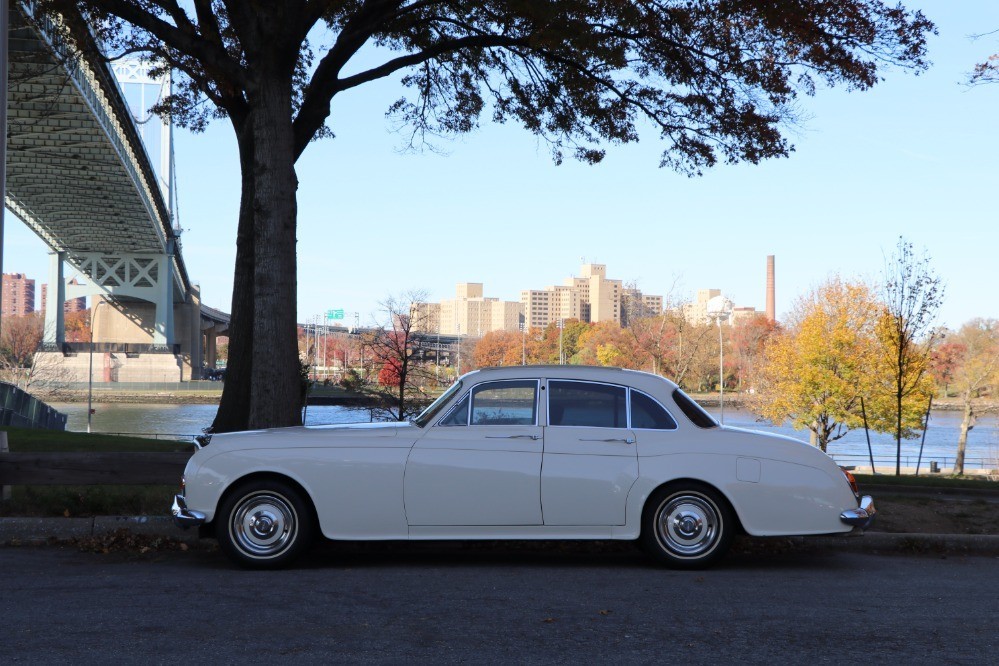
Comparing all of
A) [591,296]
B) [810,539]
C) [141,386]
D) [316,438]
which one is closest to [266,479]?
[316,438]

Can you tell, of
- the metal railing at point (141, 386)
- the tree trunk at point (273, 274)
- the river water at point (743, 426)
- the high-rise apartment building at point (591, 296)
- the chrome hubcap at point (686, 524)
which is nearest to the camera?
the chrome hubcap at point (686, 524)

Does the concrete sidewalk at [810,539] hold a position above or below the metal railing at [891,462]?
above

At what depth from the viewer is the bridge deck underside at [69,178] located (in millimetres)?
40006

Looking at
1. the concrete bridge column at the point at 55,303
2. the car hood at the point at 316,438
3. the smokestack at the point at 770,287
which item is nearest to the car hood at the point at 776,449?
the car hood at the point at 316,438

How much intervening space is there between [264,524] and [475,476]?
147 cm

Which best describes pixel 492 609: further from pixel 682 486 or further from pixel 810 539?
pixel 810 539

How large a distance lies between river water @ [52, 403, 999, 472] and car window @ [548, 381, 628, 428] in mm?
33591

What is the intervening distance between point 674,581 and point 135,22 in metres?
8.77

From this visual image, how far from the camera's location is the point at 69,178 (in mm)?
55188

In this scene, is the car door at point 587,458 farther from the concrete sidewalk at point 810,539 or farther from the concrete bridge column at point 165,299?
the concrete bridge column at point 165,299

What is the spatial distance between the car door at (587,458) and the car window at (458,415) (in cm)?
58

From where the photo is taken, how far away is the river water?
46938mm

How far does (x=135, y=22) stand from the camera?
1130 cm

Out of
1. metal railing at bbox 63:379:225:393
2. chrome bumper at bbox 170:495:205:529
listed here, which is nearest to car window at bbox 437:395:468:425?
chrome bumper at bbox 170:495:205:529
